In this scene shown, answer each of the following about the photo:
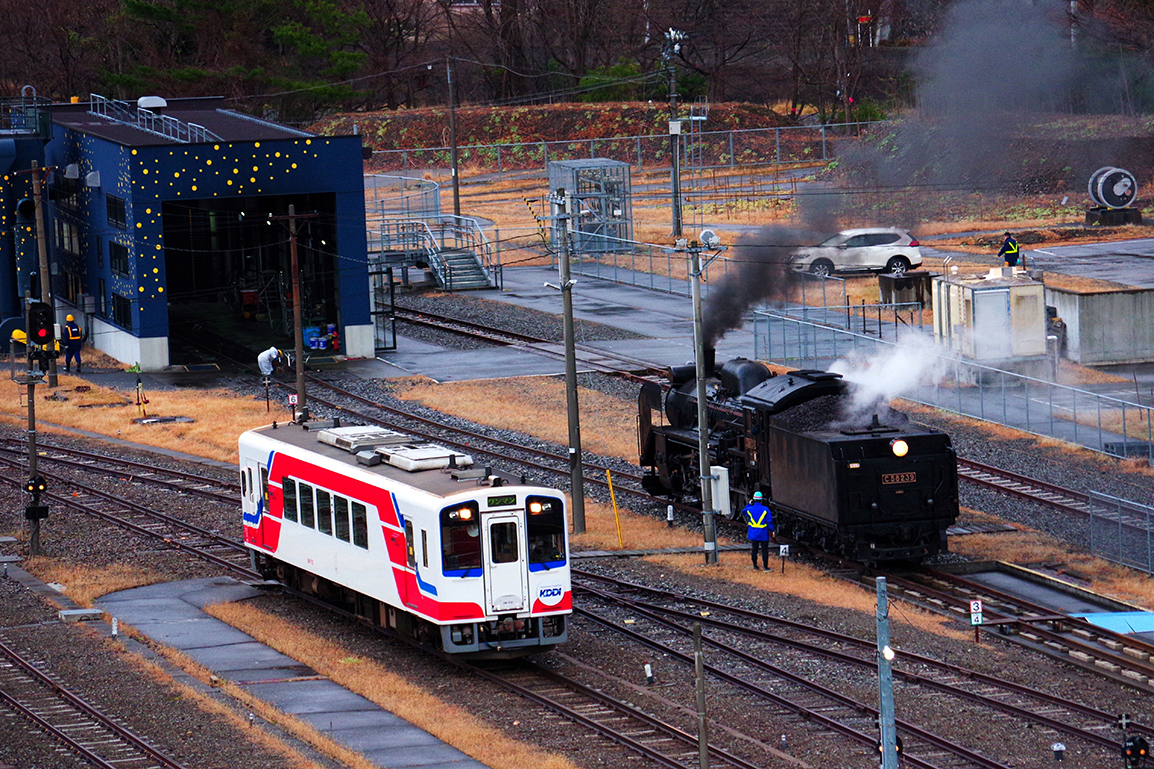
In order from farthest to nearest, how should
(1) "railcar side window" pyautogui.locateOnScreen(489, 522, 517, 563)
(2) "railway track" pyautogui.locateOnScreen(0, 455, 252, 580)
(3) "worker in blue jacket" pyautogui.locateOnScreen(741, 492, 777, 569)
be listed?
(2) "railway track" pyautogui.locateOnScreen(0, 455, 252, 580) → (3) "worker in blue jacket" pyautogui.locateOnScreen(741, 492, 777, 569) → (1) "railcar side window" pyautogui.locateOnScreen(489, 522, 517, 563)

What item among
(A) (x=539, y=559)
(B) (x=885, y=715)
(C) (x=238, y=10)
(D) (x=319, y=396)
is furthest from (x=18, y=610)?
(C) (x=238, y=10)

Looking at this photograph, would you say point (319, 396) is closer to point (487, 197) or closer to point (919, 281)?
point (919, 281)

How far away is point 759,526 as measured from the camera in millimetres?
27141

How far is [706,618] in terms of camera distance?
24.3m

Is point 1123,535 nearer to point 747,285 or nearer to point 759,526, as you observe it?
point 759,526

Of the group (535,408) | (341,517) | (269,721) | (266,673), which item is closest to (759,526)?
(341,517)

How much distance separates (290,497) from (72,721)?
585 cm

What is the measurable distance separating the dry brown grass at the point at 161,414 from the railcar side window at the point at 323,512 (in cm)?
1545

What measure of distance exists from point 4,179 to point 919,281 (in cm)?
3103

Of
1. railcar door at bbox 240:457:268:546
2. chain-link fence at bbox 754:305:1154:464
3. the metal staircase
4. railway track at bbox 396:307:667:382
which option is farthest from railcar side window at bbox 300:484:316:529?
the metal staircase

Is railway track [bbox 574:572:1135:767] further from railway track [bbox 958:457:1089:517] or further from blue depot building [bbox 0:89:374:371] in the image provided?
blue depot building [bbox 0:89:374:371]

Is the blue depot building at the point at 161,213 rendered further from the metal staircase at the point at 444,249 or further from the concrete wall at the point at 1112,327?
the concrete wall at the point at 1112,327

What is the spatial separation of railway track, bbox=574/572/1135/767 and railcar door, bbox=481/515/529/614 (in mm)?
2712

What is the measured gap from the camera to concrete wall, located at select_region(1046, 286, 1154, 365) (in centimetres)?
4291
